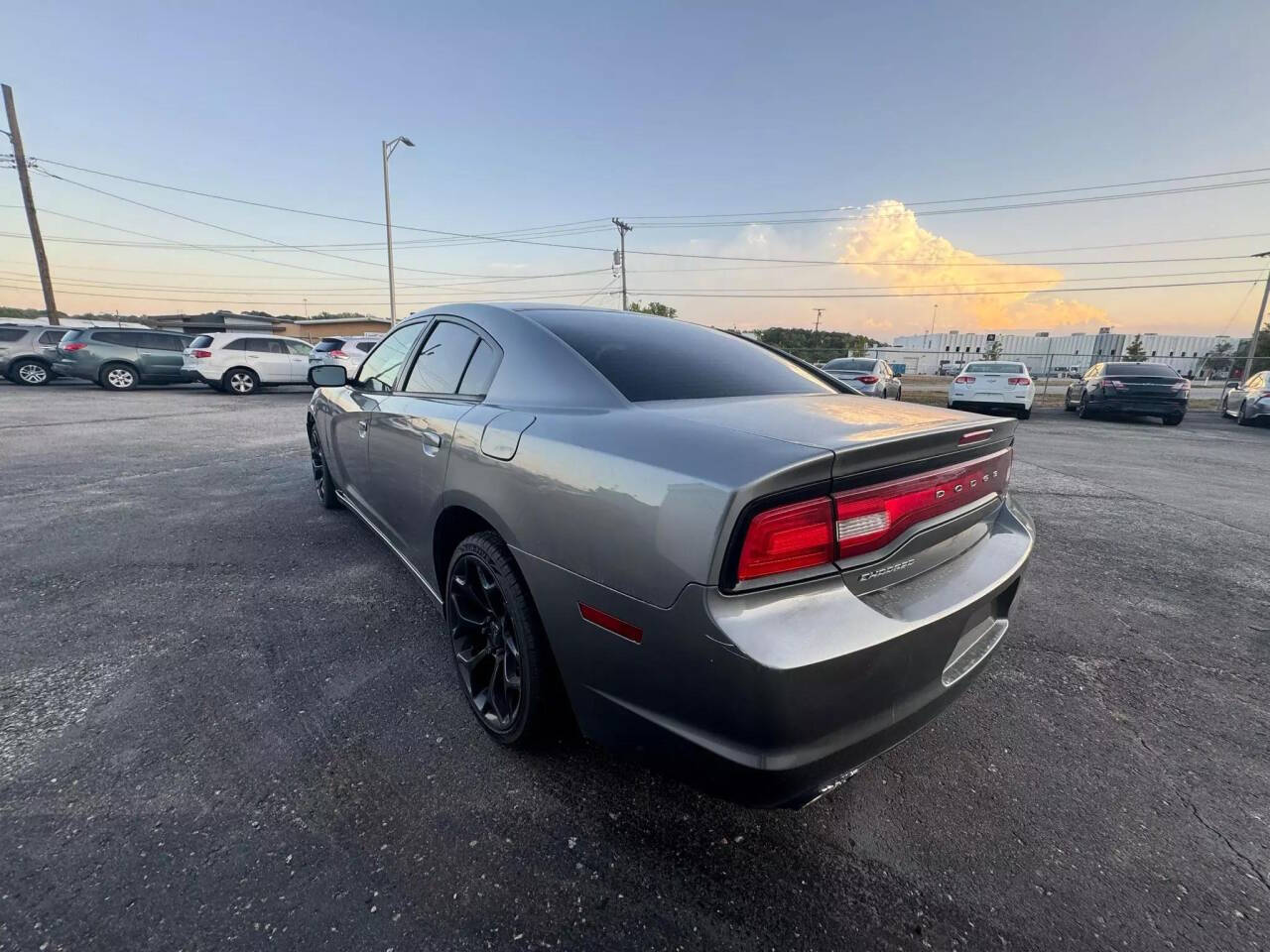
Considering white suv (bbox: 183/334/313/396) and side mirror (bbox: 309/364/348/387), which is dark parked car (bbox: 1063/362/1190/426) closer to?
side mirror (bbox: 309/364/348/387)

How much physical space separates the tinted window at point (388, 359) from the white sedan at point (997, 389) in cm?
1256

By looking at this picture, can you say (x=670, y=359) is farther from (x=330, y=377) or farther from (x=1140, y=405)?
(x=1140, y=405)

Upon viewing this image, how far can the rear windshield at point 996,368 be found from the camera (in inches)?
522

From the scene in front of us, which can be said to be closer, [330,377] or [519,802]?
[519,802]

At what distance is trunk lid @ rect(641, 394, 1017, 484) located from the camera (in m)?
1.37

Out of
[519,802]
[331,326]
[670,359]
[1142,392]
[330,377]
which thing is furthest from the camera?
[331,326]

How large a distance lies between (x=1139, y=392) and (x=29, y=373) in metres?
27.3

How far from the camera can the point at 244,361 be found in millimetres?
15133

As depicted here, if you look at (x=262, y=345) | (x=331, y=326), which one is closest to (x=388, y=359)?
(x=262, y=345)

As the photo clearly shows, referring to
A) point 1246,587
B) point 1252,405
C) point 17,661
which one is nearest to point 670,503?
point 17,661

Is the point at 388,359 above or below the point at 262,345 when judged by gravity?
above

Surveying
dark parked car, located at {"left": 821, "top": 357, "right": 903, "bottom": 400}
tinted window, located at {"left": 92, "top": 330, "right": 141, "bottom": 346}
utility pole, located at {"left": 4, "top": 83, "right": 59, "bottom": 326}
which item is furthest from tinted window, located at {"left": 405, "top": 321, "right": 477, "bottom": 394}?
utility pole, located at {"left": 4, "top": 83, "right": 59, "bottom": 326}

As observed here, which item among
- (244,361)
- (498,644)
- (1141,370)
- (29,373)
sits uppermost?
(1141,370)

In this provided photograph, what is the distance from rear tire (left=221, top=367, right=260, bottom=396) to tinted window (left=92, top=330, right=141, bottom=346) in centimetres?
257
